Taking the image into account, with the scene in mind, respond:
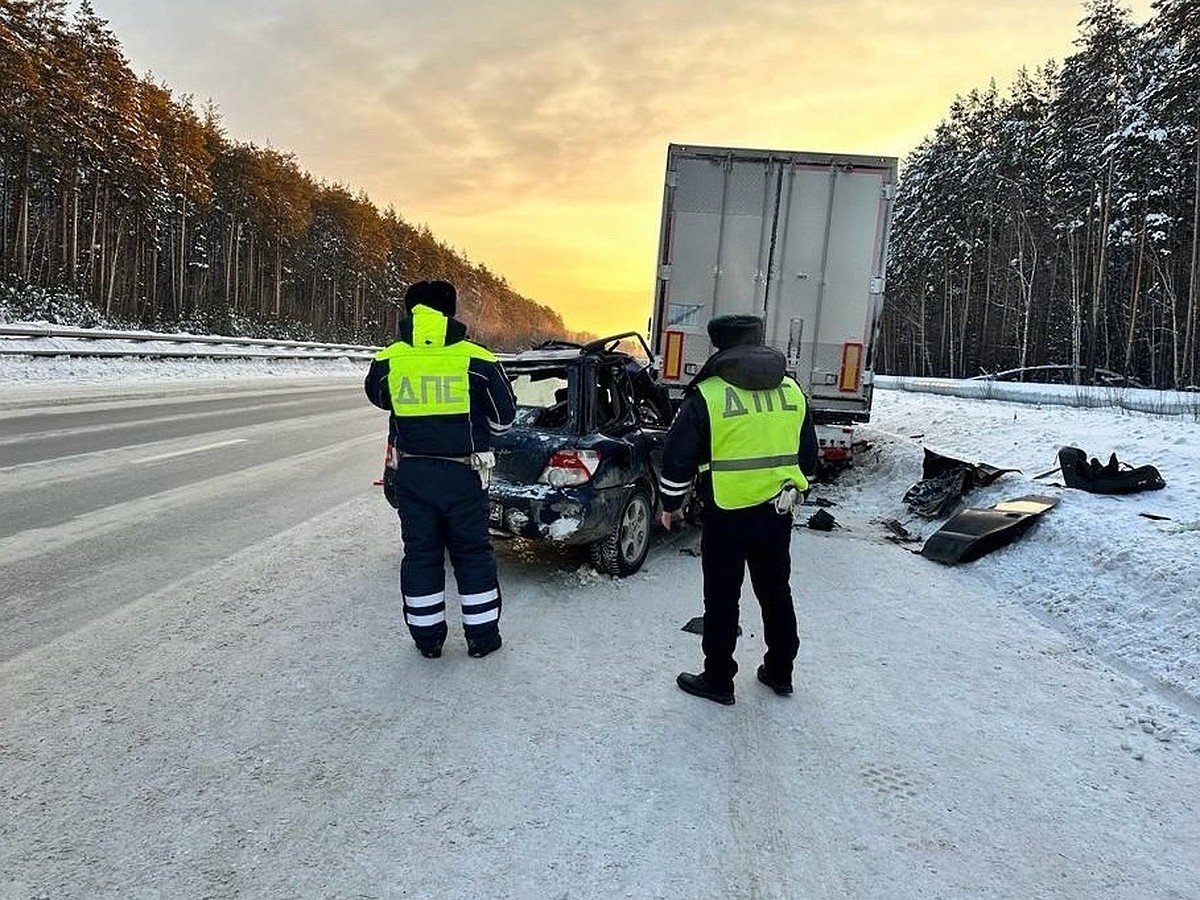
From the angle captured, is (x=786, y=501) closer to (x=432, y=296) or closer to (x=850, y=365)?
(x=432, y=296)

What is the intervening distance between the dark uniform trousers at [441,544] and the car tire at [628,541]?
1.45 meters

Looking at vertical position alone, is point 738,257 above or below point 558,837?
above

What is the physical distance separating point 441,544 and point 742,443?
167 cm

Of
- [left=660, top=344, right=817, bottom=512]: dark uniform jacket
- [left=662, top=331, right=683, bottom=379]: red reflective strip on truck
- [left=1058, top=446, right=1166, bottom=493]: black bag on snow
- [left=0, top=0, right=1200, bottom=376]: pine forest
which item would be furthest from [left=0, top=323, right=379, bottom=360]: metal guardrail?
[left=1058, top=446, right=1166, bottom=493]: black bag on snow

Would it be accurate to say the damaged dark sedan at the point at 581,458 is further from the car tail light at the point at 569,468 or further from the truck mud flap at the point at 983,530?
the truck mud flap at the point at 983,530

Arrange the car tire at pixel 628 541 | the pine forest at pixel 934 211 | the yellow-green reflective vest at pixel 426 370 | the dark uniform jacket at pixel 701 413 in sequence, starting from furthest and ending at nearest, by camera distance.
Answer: the pine forest at pixel 934 211, the car tire at pixel 628 541, the yellow-green reflective vest at pixel 426 370, the dark uniform jacket at pixel 701 413

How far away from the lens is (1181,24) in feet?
85.2

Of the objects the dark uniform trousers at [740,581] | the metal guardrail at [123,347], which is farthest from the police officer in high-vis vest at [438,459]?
the metal guardrail at [123,347]

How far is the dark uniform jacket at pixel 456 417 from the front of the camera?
153 inches

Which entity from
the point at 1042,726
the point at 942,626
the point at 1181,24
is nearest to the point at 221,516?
the point at 942,626

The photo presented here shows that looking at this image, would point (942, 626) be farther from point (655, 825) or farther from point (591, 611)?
point (655, 825)

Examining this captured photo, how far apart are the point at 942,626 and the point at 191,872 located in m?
4.22

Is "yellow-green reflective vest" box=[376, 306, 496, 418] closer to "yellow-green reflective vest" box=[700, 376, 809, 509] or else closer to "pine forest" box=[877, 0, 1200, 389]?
Result: "yellow-green reflective vest" box=[700, 376, 809, 509]

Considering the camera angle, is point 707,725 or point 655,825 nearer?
point 655,825
